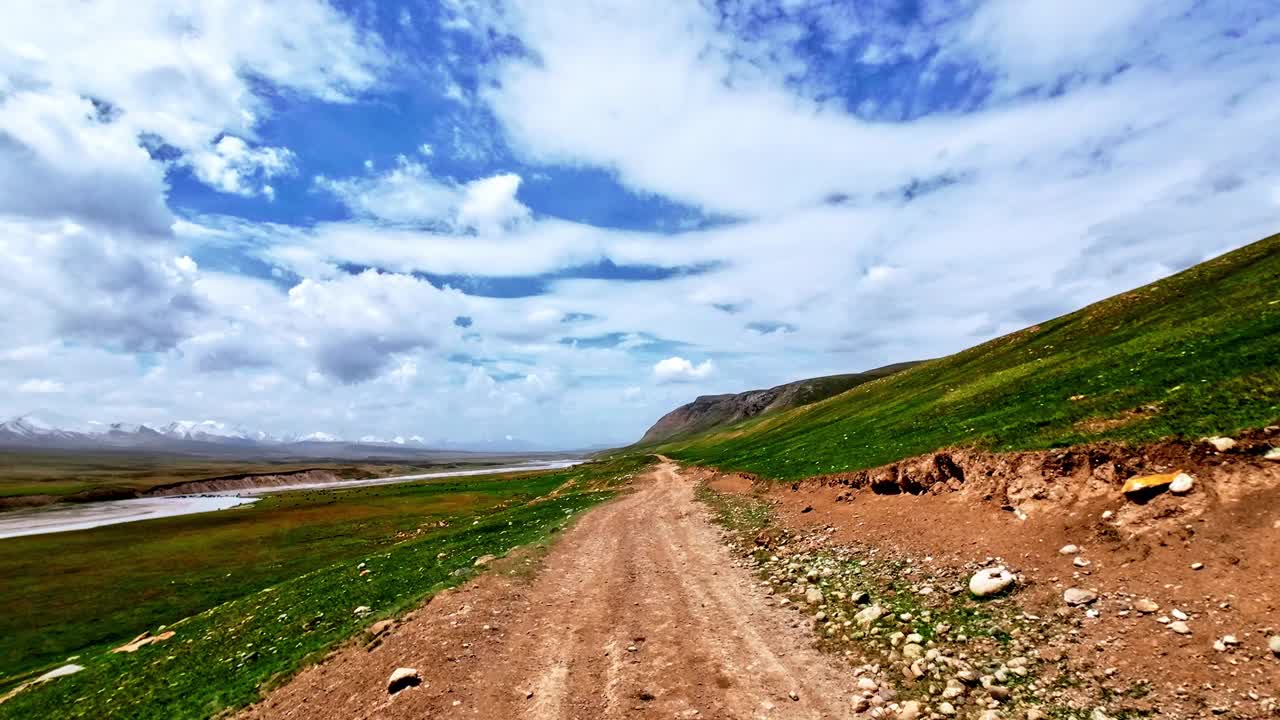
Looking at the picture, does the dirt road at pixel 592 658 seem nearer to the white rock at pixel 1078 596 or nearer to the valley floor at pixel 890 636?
the valley floor at pixel 890 636

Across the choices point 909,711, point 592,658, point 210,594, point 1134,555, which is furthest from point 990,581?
point 210,594

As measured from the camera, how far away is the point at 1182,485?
14.7 metres

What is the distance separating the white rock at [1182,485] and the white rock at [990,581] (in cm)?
489

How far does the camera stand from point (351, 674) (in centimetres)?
1534

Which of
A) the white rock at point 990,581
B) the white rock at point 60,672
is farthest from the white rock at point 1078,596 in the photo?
the white rock at point 60,672

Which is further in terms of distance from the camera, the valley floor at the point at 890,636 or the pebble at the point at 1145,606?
the pebble at the point at 1145,606

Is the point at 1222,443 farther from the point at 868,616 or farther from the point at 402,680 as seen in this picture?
the point at 402,680

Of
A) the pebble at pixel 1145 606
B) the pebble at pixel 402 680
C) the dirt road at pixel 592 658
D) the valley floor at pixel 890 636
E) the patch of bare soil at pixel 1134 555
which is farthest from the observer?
the pebble at pixel 402 680

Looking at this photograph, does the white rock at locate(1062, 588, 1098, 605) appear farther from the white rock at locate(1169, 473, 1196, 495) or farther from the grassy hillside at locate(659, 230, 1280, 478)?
the grassy hillside at locate(659, 230, 1280, 478)

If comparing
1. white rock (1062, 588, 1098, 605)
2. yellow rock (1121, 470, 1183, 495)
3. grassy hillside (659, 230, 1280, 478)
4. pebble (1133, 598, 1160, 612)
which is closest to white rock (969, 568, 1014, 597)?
white rock (1062, 588, 1098, 605)

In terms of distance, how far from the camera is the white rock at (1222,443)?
15094mm

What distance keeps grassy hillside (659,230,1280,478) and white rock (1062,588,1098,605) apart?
25.6 ft

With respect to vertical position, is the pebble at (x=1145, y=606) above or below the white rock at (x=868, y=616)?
above

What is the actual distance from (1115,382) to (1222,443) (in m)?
12.7
